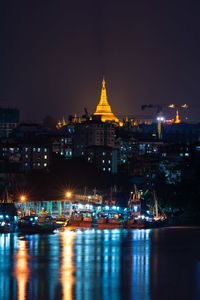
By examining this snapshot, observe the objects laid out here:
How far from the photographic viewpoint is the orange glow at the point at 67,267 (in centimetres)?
2266

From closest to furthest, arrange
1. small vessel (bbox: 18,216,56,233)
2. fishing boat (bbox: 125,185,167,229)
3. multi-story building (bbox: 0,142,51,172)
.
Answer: small vessel (bbox: 18,216,56,233) < fishing boat (bbox: 125,185,167,229) < multi-story building (bbox: 0,142,51,172)

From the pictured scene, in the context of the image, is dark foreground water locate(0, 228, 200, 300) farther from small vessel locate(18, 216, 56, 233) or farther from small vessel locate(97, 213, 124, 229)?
small vessel locate(97, 213, 124, 229)

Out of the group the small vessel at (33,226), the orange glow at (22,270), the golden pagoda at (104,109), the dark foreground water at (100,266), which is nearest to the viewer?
the orange glow at (22,270)

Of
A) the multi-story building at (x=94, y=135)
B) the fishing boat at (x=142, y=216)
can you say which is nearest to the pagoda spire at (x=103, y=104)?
the multi-story building at (x=94, y=135)

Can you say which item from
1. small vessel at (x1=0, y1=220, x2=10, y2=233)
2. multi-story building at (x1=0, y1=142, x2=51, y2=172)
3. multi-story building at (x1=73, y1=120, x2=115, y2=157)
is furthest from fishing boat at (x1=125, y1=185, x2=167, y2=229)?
multi-story building at (x1=73, y1=120, x2=115, y2=157)

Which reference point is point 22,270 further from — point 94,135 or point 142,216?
point 94,135

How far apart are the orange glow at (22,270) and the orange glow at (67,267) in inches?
48.3

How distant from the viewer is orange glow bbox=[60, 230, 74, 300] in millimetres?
22663

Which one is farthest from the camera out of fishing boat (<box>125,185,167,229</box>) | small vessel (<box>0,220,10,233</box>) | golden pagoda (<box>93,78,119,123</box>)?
golden pagoda (<box>93,78,119,123</box>)

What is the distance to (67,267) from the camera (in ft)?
88.7

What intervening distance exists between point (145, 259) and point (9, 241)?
7.18 metres

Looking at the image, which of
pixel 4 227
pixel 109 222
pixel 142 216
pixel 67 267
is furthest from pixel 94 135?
pixel 67 267

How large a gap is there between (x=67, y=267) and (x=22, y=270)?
5.78ft

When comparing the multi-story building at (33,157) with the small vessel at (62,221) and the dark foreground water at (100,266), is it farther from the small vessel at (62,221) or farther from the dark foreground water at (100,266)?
the dark foreground water at (100,266)
